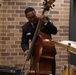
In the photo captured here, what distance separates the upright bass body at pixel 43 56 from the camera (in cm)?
281

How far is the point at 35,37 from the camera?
113 inches

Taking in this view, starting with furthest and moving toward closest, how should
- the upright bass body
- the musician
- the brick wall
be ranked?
the brick wall → the musician → the upright bass body

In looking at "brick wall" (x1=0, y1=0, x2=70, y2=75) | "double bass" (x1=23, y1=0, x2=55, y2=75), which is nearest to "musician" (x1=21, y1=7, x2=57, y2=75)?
"double bass" (x1=23, y1=0, x2=55, y2=75)

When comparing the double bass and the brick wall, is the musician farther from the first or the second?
the brick wall

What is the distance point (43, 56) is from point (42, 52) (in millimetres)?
47

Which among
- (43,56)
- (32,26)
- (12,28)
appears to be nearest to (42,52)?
(43,56)

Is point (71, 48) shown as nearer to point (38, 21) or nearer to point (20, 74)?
point (38, 21)

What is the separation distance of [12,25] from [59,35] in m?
0.79

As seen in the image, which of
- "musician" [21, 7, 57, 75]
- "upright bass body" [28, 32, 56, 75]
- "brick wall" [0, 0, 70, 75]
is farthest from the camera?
"brick wall" [0, 0, 70, 75]

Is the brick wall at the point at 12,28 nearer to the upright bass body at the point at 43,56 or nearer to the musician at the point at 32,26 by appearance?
the musician at the point at 32,26

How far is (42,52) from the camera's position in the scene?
9.23ft

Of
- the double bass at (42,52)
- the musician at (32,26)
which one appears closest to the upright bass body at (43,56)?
the double bass at (42,52)

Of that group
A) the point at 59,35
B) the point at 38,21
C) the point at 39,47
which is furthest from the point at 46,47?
the point at 59,35

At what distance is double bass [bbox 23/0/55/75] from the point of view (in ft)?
9.22
